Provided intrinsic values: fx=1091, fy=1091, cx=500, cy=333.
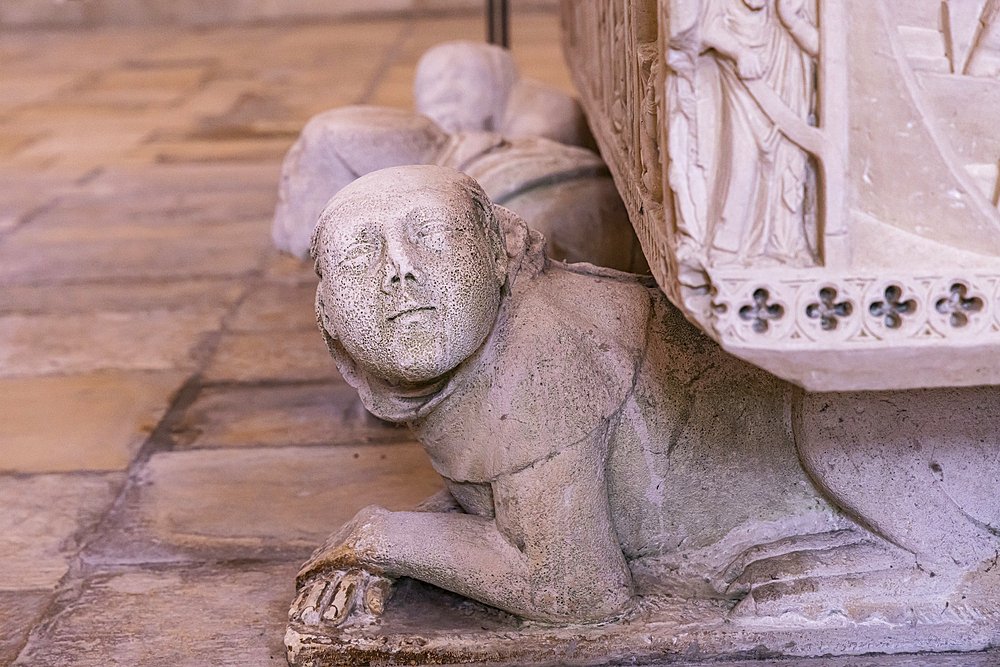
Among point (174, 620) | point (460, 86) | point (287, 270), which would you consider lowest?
point (287, 270)

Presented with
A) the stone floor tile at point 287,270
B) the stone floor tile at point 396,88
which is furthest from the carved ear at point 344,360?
the stone floor tile at point 396,88

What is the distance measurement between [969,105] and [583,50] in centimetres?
195

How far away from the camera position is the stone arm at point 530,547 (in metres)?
1.89

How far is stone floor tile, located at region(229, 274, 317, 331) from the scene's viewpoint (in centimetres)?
384

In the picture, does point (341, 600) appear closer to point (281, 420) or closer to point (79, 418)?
point (281, 420)

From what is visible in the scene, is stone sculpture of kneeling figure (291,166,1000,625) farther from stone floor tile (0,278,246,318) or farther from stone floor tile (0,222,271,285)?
stone floor tile (0,222,271,285)

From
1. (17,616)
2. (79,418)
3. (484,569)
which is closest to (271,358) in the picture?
(79,418)

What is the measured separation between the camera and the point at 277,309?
13.1 ft

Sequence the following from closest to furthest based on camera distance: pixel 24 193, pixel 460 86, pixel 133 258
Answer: pixel 460 86 → pixel 133 258 → pixel 24 193

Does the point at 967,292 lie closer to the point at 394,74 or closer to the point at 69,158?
the point at 69,158

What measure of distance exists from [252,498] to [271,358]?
3.03 ft

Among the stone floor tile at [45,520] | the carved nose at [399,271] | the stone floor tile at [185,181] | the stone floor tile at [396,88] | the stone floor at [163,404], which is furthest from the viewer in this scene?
the stone floor tile at [396,88]

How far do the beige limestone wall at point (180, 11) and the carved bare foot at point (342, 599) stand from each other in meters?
8.37

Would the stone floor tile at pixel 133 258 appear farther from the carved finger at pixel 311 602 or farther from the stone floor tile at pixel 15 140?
the carved finger at pixel 311 602
